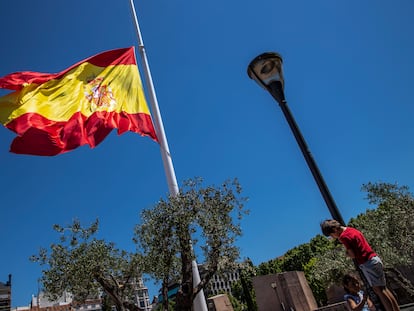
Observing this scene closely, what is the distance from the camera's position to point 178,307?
9.39 m

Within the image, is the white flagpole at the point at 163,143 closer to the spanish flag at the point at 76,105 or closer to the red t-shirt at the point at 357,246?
the spanish flag at the point at 76,105

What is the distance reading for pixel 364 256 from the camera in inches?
169

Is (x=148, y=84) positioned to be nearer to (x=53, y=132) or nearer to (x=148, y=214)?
(x=53, y=132)

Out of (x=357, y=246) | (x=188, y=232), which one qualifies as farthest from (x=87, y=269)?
(x=357, y=246)

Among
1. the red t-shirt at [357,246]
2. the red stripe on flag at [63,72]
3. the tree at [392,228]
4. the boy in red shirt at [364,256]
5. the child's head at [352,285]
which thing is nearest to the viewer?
the boy in red shirt at [364,256]

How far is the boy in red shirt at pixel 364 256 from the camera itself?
13.2 ft

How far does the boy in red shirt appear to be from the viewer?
4035mm

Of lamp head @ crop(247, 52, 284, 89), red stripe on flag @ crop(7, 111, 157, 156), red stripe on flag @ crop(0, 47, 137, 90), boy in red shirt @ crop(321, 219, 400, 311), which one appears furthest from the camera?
red stripe on flag @ crop(0, 47, 137, 90)

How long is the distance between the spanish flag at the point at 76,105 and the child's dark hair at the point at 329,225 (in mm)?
8311

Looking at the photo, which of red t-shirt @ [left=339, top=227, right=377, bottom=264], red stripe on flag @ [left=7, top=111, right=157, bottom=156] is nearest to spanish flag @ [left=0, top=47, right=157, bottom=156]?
red stripe on flag @ [left=7, top=111, right=157, bottom=156]

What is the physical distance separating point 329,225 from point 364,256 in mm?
577

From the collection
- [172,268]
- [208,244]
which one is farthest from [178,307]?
[172,268]

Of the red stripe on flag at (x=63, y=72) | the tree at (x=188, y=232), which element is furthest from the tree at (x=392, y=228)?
the red stripe on flag at (x=63, y=72)

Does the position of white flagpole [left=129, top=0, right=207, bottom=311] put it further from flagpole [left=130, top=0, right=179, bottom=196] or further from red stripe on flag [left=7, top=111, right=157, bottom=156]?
red stripe on flag [left=7, top=111, right=157, bottom=156]
